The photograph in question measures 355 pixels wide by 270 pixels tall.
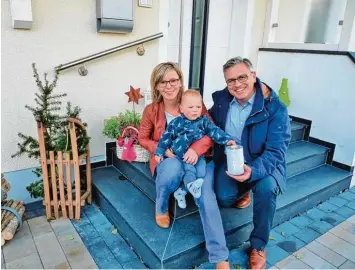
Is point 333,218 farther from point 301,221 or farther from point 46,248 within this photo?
point 46,248

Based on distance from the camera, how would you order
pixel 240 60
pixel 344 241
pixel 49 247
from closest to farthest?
pixel 240 60
pixel 49 247
pixel 344 241

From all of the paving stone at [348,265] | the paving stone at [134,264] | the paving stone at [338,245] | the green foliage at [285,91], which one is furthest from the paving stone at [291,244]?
the green foliage at [285,91]

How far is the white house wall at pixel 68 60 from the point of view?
2.07m

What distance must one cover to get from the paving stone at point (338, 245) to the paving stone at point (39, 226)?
1893 millimetres

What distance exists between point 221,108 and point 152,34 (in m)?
1.13

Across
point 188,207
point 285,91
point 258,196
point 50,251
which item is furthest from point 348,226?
point 50,251

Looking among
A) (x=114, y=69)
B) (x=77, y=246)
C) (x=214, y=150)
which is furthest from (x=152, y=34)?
(x=77, y=246)

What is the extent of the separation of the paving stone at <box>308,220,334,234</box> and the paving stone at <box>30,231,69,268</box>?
1.74 meters

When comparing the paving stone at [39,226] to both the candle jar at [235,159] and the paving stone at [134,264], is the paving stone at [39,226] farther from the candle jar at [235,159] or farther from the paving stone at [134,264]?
the candle jar at [235,159]

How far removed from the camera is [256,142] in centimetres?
176

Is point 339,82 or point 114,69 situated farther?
point 339,82

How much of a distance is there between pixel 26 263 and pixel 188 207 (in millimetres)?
1016

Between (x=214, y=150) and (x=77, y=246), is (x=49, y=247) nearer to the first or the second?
(x=77, y=246)

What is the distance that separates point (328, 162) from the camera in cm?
297
